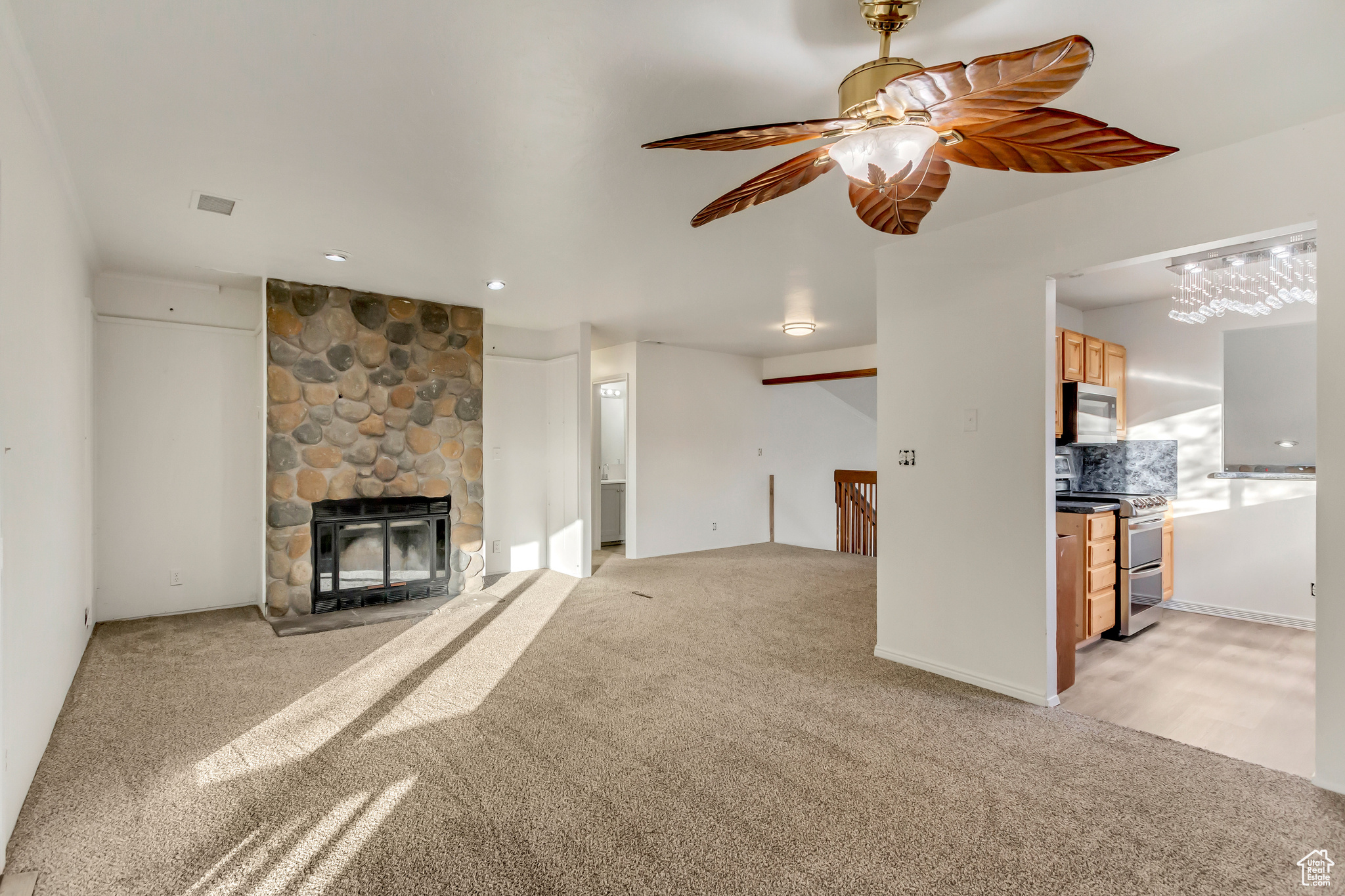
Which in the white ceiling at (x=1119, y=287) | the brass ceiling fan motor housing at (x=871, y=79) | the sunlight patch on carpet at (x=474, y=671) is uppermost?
the white ceiling at (x=1119, y=287)

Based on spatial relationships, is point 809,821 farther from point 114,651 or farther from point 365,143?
point 114,651

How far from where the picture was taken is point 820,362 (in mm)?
7488

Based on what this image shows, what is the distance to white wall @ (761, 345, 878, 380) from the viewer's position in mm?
7117

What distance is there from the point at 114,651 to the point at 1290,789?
216 inches

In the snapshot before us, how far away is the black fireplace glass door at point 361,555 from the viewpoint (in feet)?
15.4

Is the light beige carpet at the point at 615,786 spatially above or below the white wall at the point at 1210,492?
below

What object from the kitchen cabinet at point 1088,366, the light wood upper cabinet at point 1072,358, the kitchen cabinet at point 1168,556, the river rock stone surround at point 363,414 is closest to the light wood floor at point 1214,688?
the kitchen cabinet at point 1168,556

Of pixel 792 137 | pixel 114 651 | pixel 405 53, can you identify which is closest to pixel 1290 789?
pixel 792 137

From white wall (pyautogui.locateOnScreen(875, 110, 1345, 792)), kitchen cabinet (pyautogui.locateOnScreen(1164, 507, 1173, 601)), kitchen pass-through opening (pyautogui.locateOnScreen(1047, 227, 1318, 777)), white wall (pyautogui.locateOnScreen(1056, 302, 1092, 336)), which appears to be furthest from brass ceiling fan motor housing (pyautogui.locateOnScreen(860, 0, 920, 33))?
kitchen cabinet (pyautogui.locateOnScreen(1164, 507, 1173, 601))

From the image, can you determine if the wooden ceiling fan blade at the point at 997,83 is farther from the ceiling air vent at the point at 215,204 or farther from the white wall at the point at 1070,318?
the white wall at the point at 1070,318

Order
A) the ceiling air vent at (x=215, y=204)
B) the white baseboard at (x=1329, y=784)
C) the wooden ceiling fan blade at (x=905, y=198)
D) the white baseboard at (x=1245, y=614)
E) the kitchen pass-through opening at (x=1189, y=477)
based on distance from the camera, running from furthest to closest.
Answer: the white baseboard at (x=1245, y=614), the kitchen pass-through opening at (x=1189, y=477), the ceiling air vent at (x=215, y=204), the white baseboard at (x=1329, y=784), the wooden ceiling fan blade at (x=905, y=198)

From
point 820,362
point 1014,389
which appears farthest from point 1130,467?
point 820,362

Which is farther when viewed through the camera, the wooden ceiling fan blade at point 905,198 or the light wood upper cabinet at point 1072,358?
the light wood upper cabinet at point 1072,358

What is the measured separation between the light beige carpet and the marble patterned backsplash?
2.87 m
